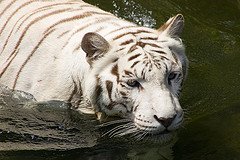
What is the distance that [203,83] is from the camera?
442 cm

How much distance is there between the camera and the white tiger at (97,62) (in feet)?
10.7

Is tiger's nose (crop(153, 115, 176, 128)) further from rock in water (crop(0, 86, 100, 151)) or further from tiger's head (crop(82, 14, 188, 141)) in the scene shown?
rock in water (crop(0, 86, 100, 151))

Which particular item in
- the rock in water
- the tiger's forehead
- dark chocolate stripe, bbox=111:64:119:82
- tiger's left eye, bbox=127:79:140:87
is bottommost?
the rock in water

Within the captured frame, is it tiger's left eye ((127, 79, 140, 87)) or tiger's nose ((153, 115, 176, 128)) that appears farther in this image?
tiger's left eye ((127, 79, 140, 87))

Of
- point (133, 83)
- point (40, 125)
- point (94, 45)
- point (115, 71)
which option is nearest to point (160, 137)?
point (133, 83)

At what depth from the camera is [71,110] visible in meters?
3.70

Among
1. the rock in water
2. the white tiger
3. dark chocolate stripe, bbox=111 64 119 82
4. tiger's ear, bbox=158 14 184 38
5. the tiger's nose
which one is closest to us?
the tiger's nose

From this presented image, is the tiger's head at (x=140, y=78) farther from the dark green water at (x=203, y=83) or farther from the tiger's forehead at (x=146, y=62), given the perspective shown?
the dark green water at (x=203, y=83)

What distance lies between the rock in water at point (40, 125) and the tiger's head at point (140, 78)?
0.25 meters

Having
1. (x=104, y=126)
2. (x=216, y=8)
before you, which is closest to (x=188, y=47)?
(x=216, y=8)

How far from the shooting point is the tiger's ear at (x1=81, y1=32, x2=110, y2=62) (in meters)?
3.36

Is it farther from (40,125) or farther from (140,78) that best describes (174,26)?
(40,125)

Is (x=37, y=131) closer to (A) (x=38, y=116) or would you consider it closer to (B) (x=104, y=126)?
(A) (x=38, y=116)

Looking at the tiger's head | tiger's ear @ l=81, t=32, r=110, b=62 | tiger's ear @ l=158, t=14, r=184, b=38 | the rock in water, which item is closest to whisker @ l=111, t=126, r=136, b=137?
the tiger's head
